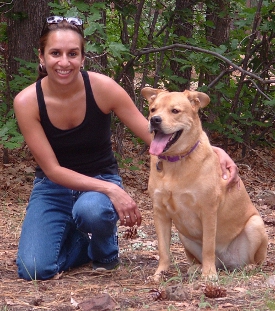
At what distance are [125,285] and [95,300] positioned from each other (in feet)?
2.25

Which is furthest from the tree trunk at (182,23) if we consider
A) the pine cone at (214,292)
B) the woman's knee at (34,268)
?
the pine cone at (214,292)

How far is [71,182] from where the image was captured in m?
4.11

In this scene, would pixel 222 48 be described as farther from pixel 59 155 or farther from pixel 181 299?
pixel 181 299

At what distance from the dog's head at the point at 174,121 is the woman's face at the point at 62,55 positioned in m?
0.62

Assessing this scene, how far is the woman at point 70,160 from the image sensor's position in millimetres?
4098

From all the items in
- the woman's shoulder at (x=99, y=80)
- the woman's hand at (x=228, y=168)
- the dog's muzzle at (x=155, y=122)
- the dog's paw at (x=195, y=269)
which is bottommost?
the dog's paw at (x=195, y=269)

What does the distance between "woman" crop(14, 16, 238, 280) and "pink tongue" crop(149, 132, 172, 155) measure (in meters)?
0.49

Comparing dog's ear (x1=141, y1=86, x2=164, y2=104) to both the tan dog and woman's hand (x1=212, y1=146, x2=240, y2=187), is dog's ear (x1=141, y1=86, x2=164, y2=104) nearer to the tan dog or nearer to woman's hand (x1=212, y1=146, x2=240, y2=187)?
the tan dog

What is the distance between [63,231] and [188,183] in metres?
1.13

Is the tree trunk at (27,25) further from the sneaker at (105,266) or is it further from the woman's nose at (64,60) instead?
the sneaker at (105,266)

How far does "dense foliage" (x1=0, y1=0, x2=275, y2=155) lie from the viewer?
22.4 ft

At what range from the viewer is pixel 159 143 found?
12.5 feet

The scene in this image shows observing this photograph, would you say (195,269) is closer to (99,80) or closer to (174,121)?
(174,121)

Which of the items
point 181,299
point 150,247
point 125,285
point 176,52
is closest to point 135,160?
point 176,52
